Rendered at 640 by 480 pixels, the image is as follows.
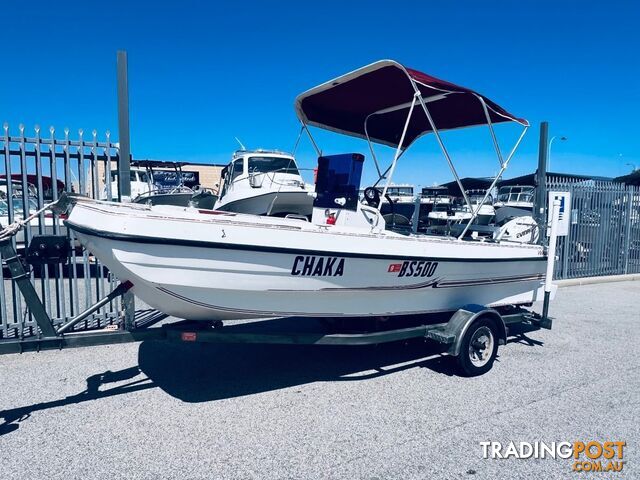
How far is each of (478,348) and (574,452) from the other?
4.91 feet

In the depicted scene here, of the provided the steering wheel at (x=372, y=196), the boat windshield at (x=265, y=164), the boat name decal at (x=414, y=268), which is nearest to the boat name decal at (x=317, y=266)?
the boat name decal at (x=414, y=268)

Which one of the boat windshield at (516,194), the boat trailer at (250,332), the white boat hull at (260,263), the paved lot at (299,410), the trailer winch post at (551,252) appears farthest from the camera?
the boat windshield at (516,194)

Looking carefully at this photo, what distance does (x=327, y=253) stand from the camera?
346 cm

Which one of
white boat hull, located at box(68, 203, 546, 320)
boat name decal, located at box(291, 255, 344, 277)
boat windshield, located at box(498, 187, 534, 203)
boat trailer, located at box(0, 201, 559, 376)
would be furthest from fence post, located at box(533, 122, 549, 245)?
boat windshield, located at box(498, 187, 534, 203)

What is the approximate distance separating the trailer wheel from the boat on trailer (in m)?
0.37

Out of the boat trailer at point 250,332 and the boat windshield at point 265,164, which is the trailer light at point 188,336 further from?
the boat windshield at point 265,164

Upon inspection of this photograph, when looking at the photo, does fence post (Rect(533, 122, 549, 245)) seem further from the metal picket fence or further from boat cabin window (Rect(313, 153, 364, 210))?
boat cabin window (Rect(313, 153, 364, 210))

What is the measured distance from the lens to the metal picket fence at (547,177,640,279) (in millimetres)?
9984

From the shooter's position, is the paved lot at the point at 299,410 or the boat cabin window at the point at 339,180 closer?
the paved lot at the point at 299,410

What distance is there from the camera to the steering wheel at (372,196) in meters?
4.95

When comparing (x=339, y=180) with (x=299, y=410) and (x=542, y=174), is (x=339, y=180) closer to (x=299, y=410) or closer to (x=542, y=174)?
(x=299, y=410)

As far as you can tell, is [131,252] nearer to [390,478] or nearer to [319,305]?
[319,305]

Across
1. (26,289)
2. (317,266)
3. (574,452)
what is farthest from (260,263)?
(574,452)

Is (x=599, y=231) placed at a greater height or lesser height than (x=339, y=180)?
lesser
